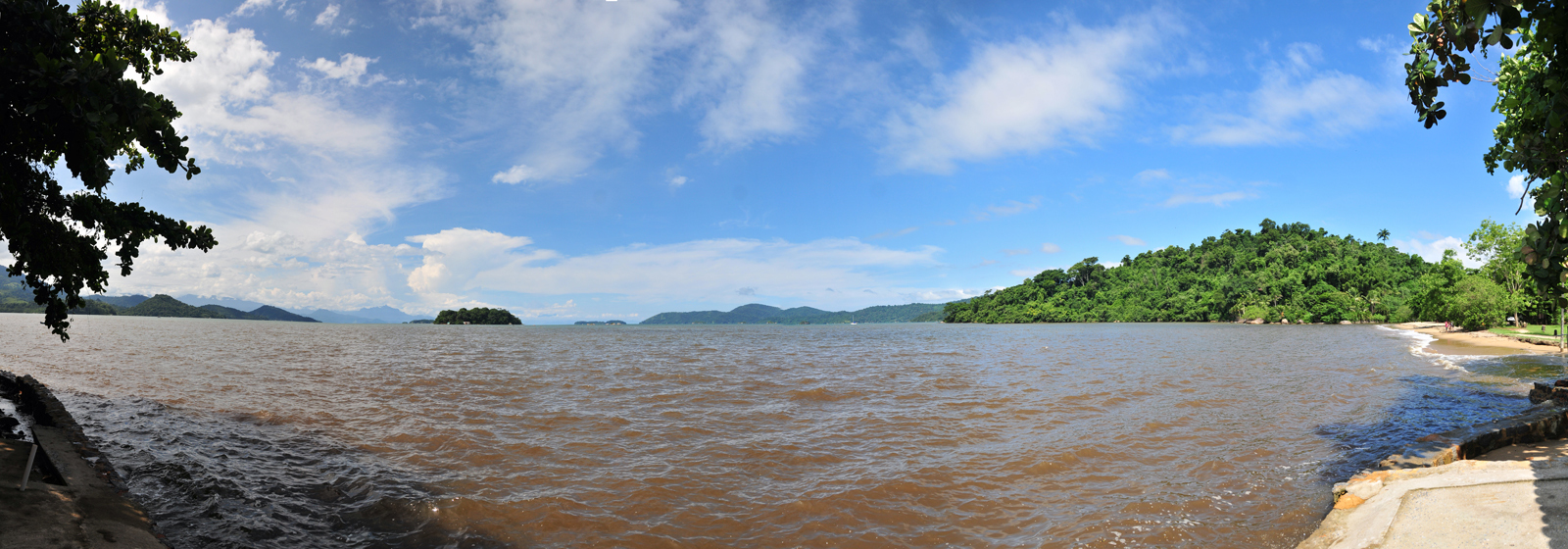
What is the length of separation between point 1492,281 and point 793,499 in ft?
225

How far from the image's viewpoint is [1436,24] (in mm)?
4371

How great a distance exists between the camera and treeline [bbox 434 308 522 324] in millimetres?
144500

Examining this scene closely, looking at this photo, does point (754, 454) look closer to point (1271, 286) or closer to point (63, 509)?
point (63, 509)

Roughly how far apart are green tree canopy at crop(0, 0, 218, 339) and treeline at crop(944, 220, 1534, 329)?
61.2 meters

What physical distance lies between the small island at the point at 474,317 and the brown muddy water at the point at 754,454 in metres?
139

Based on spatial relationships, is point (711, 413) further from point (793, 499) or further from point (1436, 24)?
point (1436, 24)

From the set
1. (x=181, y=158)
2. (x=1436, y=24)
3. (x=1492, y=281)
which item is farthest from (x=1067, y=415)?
(x=1492, y=281)

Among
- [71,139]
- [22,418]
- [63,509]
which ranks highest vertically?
[71,139]

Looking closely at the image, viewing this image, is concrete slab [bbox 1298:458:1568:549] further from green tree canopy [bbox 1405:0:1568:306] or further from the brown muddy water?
green tree canopy [bbox 1405:0:1568:306]

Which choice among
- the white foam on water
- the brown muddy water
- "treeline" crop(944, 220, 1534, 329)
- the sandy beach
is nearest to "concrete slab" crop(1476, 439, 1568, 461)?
the brown muddy water

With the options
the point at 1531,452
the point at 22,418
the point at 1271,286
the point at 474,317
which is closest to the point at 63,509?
the point at 22,418

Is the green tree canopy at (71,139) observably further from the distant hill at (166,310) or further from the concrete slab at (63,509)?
the distant hill at (166,310)

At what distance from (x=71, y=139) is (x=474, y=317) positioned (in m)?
161

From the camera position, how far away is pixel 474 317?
147 meters
